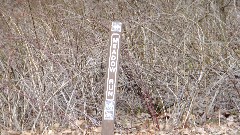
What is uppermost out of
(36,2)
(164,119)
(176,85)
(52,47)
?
(36,2)

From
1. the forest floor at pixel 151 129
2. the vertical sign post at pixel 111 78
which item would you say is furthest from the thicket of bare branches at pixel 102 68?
the vertical sign post at pixel 111 78

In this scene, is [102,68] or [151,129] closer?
[151,129]

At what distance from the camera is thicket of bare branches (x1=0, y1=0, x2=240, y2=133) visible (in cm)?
809

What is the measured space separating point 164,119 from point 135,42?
1492mm

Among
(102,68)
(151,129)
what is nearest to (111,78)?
(151,129)

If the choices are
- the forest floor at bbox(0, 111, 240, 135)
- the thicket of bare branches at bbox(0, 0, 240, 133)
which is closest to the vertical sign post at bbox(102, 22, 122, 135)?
the forest floor at bbox(0, 111, 240, 135)

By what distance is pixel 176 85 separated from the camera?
8.45 m

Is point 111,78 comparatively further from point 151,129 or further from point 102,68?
point 102,68

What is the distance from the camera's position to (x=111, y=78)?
504 cm

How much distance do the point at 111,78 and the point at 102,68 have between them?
3749 mm

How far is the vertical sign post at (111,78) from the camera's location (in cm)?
504

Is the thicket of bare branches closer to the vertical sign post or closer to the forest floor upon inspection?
the forest floor

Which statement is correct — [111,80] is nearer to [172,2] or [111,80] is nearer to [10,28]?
[10,28]

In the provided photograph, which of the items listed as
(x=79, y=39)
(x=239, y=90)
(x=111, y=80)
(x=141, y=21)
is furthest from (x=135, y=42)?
(x=111, y=80)
